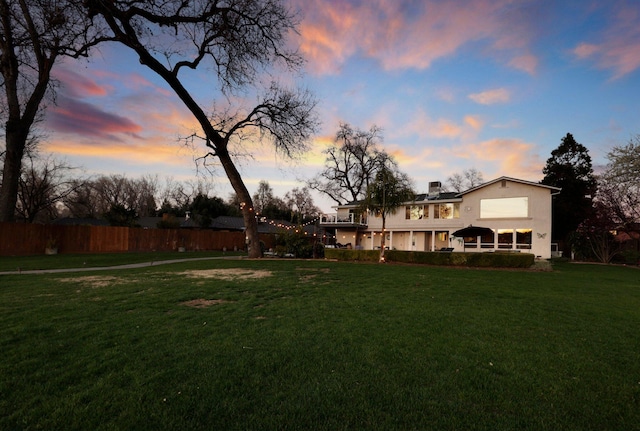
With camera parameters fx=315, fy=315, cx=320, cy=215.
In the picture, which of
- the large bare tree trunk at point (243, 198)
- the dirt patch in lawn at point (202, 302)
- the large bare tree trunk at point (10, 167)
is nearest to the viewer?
the dirt patch in lawn at point (202, 302)

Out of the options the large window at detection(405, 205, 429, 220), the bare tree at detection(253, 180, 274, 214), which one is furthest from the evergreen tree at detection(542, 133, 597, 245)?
the bare tree at detection(253, 180, 274, 214)

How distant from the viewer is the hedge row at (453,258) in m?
16.5

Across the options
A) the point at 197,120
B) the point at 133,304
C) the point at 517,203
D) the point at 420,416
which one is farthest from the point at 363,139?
the point at 420,416

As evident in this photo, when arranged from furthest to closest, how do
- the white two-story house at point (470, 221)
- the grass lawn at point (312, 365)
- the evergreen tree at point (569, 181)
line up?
1. the evergreen tree at point (569, 181)
2. the white two-story house at point (470, 221)
3. the grass lawn at point (312, 365)

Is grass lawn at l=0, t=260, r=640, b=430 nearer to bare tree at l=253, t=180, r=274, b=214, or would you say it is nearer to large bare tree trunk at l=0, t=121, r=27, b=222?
large bare tree trunk at l=0, t=121, r=27, b=222

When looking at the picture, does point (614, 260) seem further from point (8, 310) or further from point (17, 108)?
point (17, 108)

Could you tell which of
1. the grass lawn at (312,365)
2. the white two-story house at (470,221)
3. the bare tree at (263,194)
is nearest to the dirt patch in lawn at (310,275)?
the grass lawn at (312,365)

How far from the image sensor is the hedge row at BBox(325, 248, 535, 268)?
16.5 m

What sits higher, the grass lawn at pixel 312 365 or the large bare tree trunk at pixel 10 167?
the large bare tree trunk at pixel 10 167

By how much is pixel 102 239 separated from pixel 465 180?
162 feet

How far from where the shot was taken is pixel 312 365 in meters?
3.45

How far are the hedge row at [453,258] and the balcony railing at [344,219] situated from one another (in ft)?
36.7

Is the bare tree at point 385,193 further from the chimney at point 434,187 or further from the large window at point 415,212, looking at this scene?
the chimney at point 434,187

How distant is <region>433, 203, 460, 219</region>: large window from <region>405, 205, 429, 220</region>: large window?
91 centimetres
